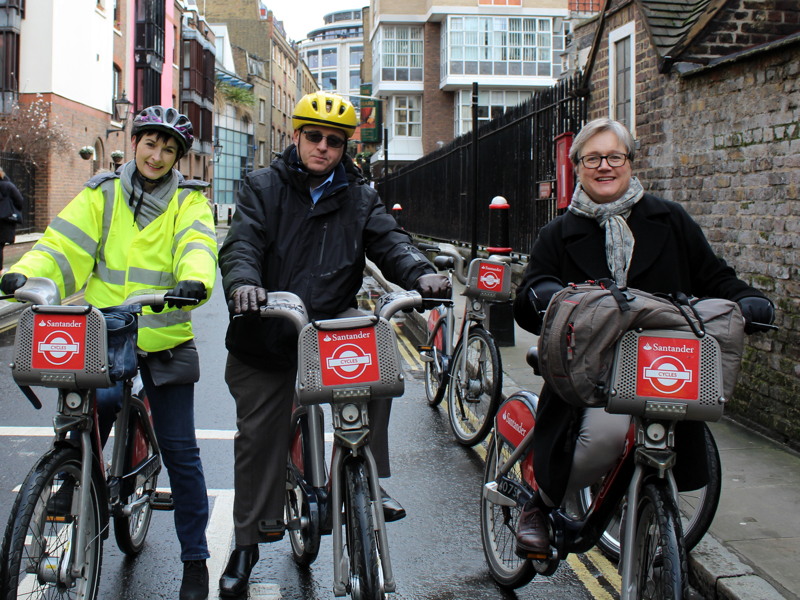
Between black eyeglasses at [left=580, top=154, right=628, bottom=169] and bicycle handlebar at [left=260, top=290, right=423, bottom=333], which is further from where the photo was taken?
black eyeglasses at [left=580, top=154, right=628, bottom=169]

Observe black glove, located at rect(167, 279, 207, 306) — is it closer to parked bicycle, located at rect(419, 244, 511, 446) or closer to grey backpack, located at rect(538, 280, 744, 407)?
grey backpack, located at rect(538, 280, 744, 407)

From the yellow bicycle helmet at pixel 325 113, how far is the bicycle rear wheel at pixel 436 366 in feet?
11.4

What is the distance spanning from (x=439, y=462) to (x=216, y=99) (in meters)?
58.9

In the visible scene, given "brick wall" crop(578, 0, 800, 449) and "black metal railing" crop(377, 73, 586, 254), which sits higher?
"black metal railing" crop(377, 73, 586, 254)

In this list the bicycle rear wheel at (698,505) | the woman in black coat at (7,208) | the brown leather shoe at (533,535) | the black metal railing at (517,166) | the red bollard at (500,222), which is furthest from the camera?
the woman in black coat at (7,208)

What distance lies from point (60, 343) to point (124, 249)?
652 mm

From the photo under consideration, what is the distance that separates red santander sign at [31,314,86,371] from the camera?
115 inches

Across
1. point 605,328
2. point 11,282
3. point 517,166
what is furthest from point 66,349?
point 517,166

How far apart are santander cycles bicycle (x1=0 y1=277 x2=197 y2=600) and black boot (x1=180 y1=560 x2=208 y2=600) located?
0.45 meters

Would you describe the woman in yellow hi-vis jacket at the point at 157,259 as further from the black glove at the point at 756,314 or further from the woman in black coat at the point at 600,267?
the black glove at the point at 756,314

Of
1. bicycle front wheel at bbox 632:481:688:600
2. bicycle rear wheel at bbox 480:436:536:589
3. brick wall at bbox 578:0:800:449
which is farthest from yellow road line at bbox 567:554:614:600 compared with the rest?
brick wall at bbox 578:0:800:449

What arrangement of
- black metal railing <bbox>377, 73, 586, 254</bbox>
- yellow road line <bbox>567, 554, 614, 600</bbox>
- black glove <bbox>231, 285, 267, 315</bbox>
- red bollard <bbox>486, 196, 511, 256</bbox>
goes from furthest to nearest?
black metal railing <bbox>377, 73, 586, 254</bbox> < red bollard <bbox>486, 196, 511, 256</bbox> < yellow road line <bbox>567, 554, 614, 600</bbox> < black glove <bbox>231, 285, 267, 315</bbox>

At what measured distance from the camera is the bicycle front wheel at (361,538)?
276 cm

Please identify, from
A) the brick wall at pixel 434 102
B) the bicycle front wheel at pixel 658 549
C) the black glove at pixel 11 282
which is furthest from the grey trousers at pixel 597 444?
the brick wall at pixel 434 102
